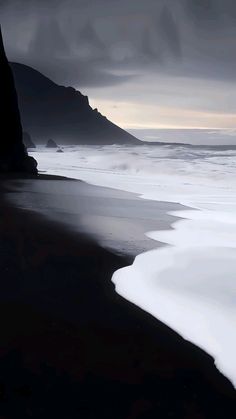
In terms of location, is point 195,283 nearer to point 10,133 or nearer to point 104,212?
point 104,212

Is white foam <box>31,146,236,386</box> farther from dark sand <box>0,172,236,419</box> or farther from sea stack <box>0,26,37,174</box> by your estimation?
sea stack <box>0,26,37,174</box>

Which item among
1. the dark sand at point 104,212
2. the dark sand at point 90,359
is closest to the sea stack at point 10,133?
the dark sand at point 104,212

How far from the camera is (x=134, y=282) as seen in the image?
19.7ft

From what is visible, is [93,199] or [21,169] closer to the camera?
[93,199]

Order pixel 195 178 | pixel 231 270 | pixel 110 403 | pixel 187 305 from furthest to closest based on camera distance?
pixel 195 178 → pixel 231 270 → pixel 187 305 → pixel 110 403

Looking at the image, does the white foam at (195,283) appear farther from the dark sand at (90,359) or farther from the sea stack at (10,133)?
the sea stack at (10,133)

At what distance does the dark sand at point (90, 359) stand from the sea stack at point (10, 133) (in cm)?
1924

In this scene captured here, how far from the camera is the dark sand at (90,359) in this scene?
313 cm

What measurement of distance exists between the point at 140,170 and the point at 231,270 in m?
27.3

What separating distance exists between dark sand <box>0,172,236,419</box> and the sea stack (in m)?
19.2

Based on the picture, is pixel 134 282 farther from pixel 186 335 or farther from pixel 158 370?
pixel 158 370

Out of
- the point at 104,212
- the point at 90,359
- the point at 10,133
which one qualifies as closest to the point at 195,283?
the point at 90,359

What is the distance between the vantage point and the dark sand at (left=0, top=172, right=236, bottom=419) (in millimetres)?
3135

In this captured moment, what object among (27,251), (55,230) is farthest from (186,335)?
(55,230)
